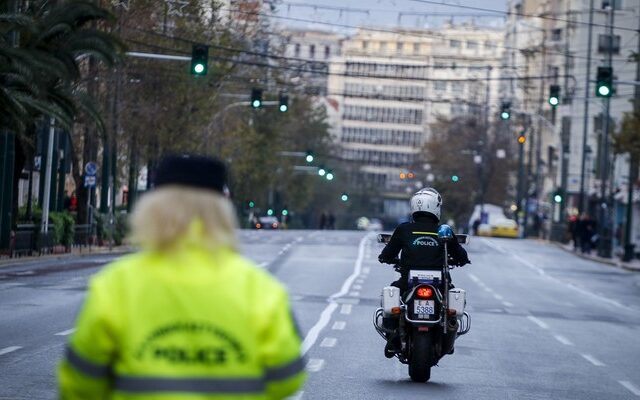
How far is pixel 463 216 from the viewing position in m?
144

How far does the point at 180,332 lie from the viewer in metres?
4.79

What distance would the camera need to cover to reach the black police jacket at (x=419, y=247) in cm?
1493

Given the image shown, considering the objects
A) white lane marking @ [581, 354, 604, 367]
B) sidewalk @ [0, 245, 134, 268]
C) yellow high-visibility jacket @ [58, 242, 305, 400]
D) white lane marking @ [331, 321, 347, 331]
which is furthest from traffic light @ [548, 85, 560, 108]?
yellow high-visibility jacket @ [58, 242, 305, 400]

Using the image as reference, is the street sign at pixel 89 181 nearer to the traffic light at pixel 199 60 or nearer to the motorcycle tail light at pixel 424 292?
the traffic light at pixel 199 60

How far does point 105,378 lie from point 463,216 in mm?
139714

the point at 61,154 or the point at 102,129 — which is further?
the point at 61,154

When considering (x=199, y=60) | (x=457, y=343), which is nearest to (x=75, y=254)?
(x=199, y=60)

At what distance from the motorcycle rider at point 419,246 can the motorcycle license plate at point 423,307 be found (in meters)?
0.35

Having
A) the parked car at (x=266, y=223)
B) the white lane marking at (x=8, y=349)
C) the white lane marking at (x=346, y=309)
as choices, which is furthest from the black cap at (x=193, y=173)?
the parked car at (x=266, y=223)

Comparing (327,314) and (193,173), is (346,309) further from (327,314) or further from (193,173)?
(193,173)

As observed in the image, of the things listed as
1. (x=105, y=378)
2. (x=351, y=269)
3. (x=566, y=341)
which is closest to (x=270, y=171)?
(x=351, y=269)

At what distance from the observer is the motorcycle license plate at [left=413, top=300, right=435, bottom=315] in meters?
14.7

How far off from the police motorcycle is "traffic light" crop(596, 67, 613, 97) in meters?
24.8

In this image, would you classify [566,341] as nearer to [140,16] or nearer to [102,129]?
[102,129]
